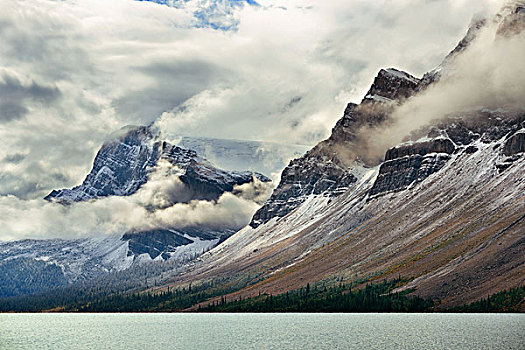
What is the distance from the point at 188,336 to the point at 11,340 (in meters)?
53.4

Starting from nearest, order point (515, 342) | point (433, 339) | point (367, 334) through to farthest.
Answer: point (515, 342) → point (433, 339) → point (367, 334)

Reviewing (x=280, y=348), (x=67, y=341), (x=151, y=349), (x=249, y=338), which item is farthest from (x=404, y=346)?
(x=67, y=341)

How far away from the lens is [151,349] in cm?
15850

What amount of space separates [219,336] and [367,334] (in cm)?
4234

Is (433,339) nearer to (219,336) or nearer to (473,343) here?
(473,343)

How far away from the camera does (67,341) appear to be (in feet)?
611

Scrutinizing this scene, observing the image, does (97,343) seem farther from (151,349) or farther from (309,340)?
(309,340)

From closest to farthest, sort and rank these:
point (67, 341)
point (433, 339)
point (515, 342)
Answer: point (515, 342) < point (433, 339) < point (67, 341)

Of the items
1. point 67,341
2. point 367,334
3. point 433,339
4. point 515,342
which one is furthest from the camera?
point 67,341

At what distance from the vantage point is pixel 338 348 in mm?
146375

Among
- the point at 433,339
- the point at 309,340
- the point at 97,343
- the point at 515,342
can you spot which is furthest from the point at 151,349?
the point at 515,342

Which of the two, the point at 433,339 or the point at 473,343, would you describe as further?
the point at 433,339

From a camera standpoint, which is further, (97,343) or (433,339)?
(97,343)

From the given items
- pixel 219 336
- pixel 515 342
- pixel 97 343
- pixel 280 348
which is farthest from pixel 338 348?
pixel 97 343
